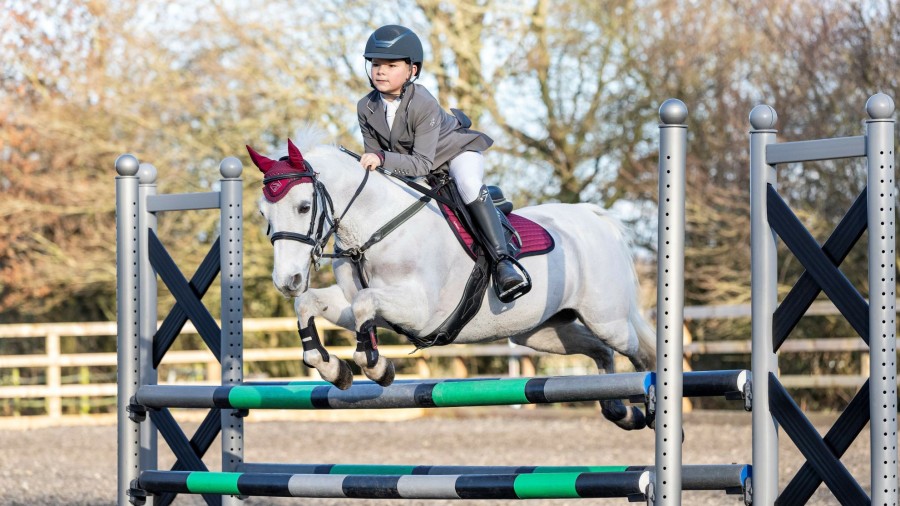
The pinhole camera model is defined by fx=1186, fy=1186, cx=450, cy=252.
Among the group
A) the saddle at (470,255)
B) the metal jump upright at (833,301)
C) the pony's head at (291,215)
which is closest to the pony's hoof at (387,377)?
the saddle at (470,255)

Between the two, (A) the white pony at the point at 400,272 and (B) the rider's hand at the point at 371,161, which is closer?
(A) the white pony at the point at 400,272

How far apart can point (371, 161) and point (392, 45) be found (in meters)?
0.43

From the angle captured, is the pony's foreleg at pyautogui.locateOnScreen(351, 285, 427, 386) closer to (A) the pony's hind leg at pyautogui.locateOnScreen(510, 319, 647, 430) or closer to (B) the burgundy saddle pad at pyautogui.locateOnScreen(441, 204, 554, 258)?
(B) the burgundy saddle pad at pyautogui.locateOnScreen(441, 204, 554, 258)

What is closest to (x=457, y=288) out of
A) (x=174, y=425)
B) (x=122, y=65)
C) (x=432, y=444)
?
(x=174, y=425)

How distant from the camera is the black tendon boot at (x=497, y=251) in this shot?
444cm

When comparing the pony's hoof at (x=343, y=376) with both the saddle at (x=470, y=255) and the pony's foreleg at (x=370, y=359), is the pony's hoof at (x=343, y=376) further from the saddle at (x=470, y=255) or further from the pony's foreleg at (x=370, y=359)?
the saddle at (x=470, y=255)

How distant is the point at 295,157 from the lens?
13.5 feet

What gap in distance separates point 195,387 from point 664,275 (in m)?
2.00

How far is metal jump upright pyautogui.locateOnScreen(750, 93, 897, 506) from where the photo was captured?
3486 millimetres

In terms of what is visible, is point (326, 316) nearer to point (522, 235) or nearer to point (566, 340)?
point (522, 235)

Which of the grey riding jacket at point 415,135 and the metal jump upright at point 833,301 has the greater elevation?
the grey riding jacket at point 415,135

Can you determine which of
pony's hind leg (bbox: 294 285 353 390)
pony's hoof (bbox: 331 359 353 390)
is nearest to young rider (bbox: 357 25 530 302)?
pony's hind leg (bbox: 294 285 353 390)

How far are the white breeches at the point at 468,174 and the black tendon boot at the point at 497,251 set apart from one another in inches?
1.1

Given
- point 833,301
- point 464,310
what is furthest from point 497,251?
point 833,301
